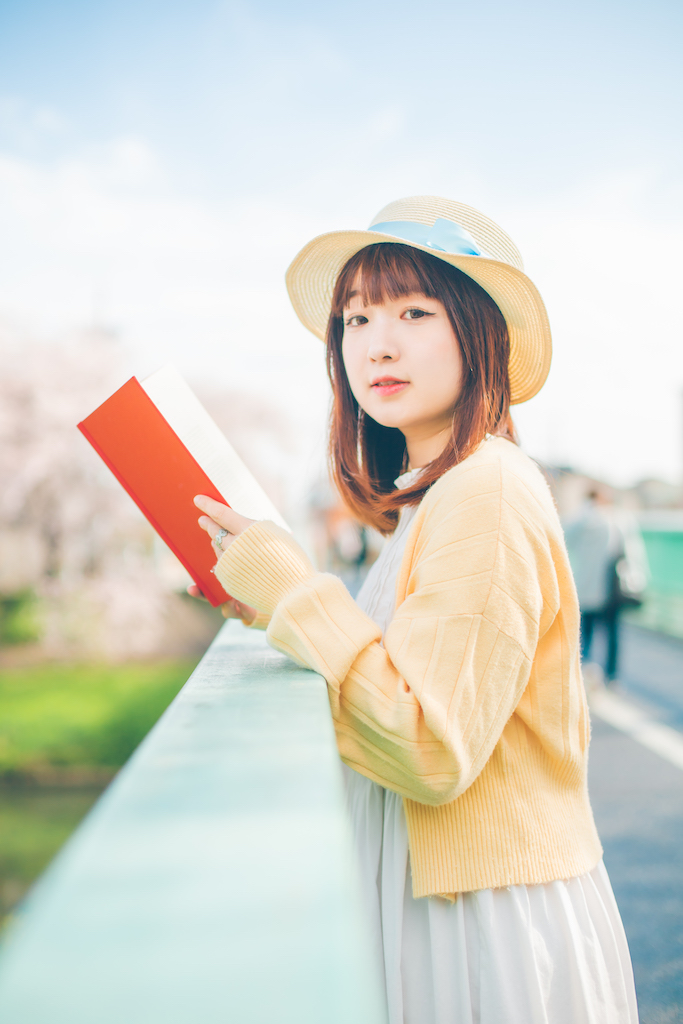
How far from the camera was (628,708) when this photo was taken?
5.42 meters

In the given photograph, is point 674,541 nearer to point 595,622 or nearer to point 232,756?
point 595,622

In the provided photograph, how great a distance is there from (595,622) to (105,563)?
13.5 metres

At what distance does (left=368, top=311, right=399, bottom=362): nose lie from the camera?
119 cm

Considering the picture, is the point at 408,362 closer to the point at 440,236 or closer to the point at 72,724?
the point at 440,236

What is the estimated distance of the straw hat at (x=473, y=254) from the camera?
3.75ft

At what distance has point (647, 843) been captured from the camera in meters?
3.23

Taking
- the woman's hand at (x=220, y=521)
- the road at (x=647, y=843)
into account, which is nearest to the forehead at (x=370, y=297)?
the woman's hand at (x=220, y=521)

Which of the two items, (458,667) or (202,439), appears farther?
(202,439)

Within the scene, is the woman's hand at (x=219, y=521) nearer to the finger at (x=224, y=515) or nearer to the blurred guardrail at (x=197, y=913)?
the finger at (x=224, y=515)

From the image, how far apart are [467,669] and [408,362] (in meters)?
0.58

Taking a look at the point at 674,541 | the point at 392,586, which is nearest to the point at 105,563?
the point at 674,541

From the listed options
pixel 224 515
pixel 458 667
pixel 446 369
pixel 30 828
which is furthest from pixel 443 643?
pixel 30 828

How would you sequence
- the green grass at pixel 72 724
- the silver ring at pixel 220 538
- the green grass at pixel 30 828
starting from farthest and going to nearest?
the green grass at pixel 72 724 → the green grass at pixel 30 828 → the silver ring at pixel 220 538

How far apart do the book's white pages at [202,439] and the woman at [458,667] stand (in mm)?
109
